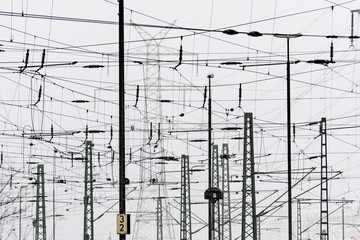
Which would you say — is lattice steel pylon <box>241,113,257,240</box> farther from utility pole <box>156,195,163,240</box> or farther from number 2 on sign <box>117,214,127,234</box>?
utility pole <box>156,195,163,240</box>

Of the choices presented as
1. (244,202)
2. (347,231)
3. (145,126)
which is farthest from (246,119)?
(347,231)

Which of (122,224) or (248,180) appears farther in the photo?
(248,180)

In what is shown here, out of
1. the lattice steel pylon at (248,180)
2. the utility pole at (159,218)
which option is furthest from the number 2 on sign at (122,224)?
the utility pole at (159,218)

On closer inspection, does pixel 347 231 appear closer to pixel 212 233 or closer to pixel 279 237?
pixel 279 237

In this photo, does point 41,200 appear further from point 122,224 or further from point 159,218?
point 122,224

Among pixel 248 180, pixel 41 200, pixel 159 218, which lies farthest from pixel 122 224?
pixel 159 218

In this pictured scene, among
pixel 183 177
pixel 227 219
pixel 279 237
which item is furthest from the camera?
pixel 279 237

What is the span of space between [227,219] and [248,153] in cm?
2035

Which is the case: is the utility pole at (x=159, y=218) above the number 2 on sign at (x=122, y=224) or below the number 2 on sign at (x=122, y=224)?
below

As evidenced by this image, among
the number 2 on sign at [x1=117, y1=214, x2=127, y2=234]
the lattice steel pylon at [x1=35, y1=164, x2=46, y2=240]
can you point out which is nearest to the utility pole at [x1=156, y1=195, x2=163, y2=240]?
the lattice steel pylon at [x1=35, y1=164, x2=46, y2=240]

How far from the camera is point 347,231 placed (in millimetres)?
155875

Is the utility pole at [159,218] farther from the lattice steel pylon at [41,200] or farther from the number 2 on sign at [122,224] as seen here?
the number 2 on sign at [122,224]

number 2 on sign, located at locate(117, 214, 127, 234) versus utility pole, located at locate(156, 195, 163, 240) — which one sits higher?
number 2 on sign, located at locate(117, 214, 127, 234)

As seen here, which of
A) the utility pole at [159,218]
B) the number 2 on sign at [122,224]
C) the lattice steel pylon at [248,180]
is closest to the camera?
the number 2 on sign at [122,224]
